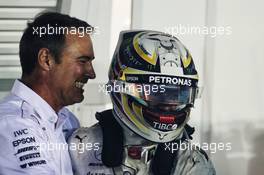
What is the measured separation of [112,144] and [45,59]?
0.98 feet

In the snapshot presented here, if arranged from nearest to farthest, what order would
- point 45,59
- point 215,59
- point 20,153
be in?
point 20,153, point 45,59, point 215,59

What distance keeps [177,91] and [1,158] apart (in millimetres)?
447

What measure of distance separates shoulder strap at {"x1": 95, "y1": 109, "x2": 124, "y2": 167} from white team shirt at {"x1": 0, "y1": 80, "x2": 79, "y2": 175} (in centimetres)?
10

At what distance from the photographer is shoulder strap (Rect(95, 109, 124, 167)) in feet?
4.44

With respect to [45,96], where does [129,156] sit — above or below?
below

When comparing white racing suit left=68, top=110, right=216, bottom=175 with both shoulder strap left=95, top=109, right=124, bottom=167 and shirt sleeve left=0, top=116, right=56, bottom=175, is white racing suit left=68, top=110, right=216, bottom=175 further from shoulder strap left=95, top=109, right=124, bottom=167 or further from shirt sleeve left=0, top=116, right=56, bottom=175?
shirt sleeve left=0, top=116, right=56, bottom=175

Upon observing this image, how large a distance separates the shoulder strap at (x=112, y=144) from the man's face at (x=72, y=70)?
15 centimetres

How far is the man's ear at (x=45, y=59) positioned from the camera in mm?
1457

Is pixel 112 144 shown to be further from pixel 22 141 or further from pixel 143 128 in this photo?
pixel 22 141

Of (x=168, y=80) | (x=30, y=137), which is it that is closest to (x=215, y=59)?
(x=168, y=80)

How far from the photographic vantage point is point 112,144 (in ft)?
4.47

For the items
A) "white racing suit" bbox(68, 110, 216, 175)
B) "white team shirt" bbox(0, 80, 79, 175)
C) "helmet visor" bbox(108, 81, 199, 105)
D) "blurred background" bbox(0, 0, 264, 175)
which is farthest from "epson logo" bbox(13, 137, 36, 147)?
"blurred background" bbox(0, 0, 264, 175)

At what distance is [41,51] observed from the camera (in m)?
1.46

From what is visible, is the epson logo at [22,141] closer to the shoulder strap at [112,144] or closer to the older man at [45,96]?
the older man at [45,96]
